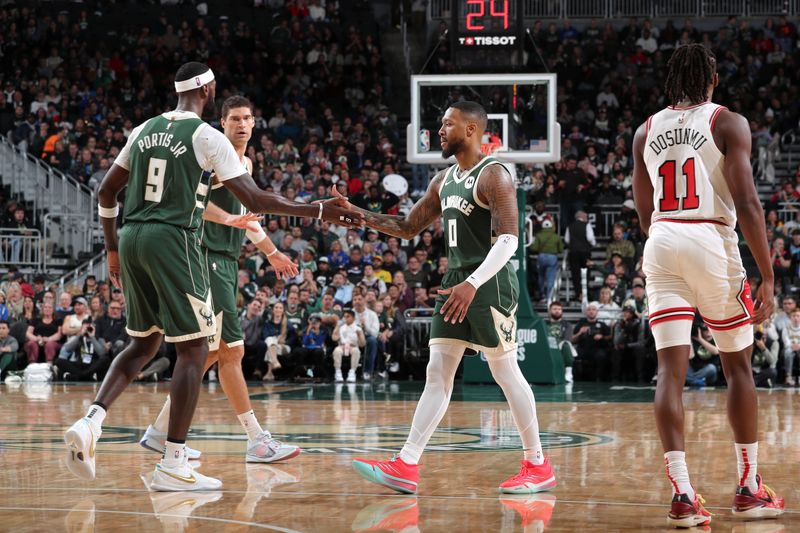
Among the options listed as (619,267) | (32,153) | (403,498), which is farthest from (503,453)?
(32,153)

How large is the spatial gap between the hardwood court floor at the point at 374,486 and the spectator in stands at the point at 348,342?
4.43 metres

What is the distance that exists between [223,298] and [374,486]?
1.75 m

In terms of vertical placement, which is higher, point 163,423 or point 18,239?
point 18,239

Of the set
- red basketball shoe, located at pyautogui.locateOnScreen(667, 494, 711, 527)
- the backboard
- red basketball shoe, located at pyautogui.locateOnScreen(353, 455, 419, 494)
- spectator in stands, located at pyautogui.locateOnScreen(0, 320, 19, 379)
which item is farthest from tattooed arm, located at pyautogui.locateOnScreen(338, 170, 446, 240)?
spectator in stands, located at pyautogui.locateOnScreen(0, 320, 19, 379)

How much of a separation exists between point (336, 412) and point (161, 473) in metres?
4.92

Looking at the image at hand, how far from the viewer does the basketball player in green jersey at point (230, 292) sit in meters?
6.85

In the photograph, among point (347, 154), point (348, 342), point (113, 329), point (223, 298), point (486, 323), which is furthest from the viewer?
point (347, 154)

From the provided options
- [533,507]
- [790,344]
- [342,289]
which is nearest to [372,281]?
[342,289]

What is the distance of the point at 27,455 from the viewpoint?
276 inches

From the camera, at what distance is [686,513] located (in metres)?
4.66

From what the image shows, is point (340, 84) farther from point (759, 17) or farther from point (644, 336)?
point (644, 336)

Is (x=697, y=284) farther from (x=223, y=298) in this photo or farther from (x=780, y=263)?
(x=780, y=263)

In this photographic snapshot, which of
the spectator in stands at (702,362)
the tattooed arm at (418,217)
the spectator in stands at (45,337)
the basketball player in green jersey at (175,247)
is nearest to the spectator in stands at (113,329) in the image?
the spectator in stands at (45,337)

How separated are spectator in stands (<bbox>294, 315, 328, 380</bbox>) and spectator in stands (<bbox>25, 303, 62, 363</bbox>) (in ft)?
12.0
